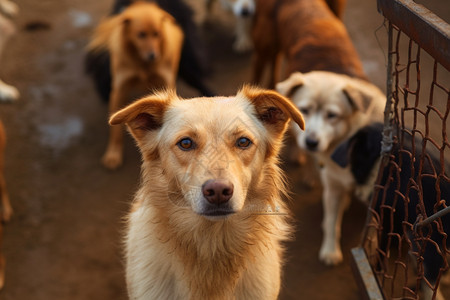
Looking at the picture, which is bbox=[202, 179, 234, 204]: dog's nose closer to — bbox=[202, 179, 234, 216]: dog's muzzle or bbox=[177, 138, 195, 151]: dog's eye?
bbox=[202, 179, 234, 216]: dog's muzzle

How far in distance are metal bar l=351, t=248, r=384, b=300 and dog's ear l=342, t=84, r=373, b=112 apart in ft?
3.71

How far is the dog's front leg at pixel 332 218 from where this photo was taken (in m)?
3.87

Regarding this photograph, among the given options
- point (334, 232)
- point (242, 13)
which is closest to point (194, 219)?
point (334, 232)

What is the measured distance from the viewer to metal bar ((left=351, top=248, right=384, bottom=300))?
276cm

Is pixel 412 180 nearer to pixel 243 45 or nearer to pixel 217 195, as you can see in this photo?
pixel 217 195

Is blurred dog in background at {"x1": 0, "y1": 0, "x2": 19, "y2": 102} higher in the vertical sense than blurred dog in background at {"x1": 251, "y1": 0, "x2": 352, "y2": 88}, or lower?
lower

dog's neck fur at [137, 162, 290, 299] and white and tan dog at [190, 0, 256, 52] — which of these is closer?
dog's neck fur at [137, 162, 290, 299]

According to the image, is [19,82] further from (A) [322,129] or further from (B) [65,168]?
(A) [322,129]

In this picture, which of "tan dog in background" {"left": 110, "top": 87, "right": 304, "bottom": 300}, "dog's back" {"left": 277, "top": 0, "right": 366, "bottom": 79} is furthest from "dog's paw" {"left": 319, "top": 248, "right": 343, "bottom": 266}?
"dog's back" {"left": 277, "top": 0, "right": 366, "bottom": 79}

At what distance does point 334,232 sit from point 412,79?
249cm

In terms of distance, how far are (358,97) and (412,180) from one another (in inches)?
58.7

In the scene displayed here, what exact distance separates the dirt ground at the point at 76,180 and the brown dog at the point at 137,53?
333 millimetres

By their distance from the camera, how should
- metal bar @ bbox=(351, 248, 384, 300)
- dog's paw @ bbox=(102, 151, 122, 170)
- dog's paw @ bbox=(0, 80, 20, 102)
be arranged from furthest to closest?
dog's paw @ bbox=(0, 80, 20, 102)
dog's paw @ bbox=(102, 151, 122, 170)
metal bar @ bbox=(351, 248, 384, 300)

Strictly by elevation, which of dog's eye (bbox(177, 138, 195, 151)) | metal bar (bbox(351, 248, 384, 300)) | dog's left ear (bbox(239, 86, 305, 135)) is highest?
dog's left ear (bbox(239, 86, 305, 135))
